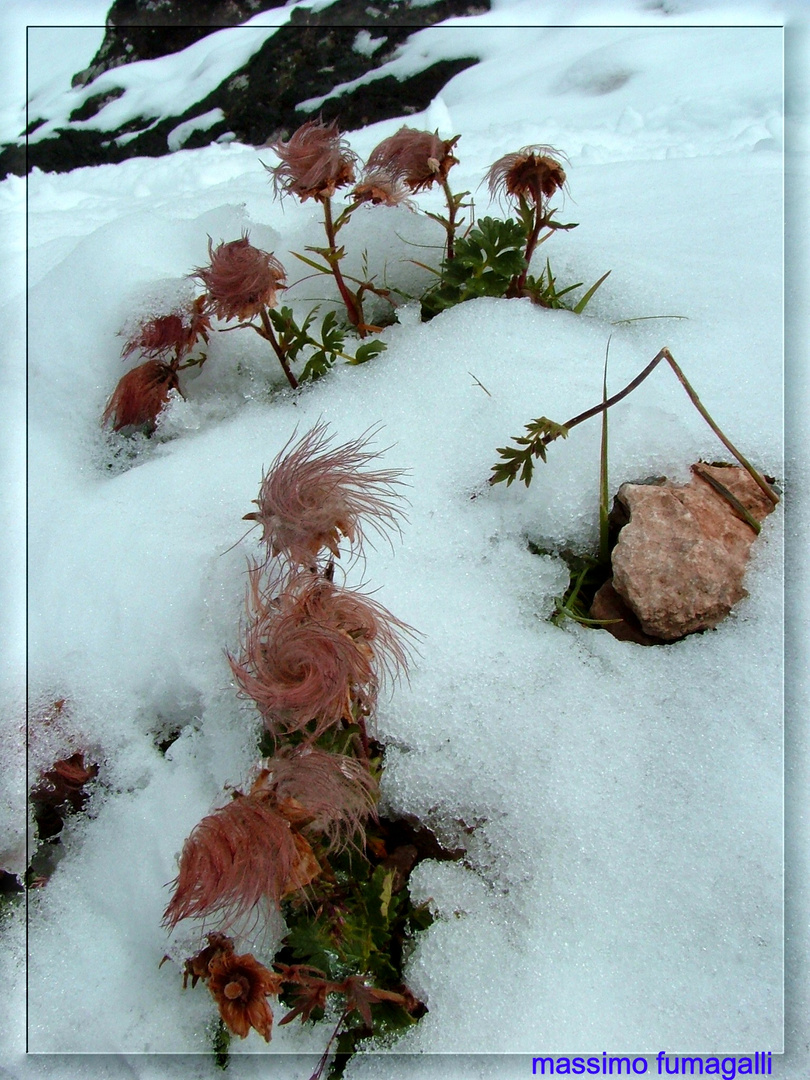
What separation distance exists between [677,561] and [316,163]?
1232 millimetres

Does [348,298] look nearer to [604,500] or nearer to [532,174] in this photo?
[532,174]

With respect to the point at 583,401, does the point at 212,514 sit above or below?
below

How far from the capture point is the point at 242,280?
71.0 inches

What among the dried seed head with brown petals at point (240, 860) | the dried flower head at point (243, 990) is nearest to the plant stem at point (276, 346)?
the dried seed head with brown petals at point (240, 860)

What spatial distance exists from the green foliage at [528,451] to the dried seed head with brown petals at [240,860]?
34.0 inches

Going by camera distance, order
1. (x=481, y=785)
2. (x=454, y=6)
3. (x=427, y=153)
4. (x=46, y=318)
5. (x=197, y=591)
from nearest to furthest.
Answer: (x=481, y=785) < (x=197, y=591) < (x=427, y=153) < (x=46, y=318) < (x=454, y=6)

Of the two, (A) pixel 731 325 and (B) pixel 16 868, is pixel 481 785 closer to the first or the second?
(B) pixel 16 868

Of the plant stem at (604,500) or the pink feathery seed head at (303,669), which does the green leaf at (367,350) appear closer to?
the plant stem at (604,500)

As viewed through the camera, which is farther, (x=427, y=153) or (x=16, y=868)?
(x=427, y=153)

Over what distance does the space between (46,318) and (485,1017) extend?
2.03 metres

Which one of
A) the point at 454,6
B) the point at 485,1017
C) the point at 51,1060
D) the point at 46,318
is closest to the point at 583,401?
the point at 485,1017

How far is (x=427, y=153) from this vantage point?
6.30 ft

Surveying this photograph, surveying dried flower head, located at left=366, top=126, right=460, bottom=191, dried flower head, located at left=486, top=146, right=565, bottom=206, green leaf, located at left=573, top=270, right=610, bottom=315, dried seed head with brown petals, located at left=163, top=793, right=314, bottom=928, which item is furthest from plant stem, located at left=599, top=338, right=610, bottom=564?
dried seed head with brown petals, located at left=163, top=793, right=314, bottom=928

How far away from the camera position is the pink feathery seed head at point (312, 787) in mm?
1189
